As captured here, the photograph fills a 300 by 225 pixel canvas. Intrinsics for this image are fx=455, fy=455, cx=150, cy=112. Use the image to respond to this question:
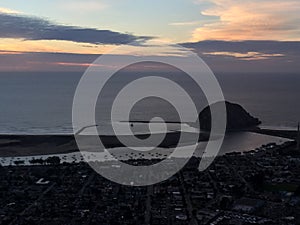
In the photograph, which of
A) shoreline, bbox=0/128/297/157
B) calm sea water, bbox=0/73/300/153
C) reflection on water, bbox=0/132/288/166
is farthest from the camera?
calm sea water, bbox=0/73/300/153

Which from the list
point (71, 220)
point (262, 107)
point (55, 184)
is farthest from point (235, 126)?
point (71, 220)

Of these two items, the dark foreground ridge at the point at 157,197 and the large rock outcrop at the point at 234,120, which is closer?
the dark foreground ridge at the point at 157,197

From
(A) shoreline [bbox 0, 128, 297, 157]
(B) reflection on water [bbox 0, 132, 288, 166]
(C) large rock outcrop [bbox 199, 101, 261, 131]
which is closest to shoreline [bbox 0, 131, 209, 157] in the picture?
(A) shoreline [bbox 0, 128, 297, 157]

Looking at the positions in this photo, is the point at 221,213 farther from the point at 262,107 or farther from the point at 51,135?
the point at 262,107

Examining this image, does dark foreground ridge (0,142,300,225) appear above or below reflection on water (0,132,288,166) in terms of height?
above

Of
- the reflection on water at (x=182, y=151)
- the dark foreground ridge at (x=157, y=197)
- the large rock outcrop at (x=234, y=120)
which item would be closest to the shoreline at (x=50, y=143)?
the reflection on water at (x=182, y=151)

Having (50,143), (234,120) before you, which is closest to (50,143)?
(50,143)

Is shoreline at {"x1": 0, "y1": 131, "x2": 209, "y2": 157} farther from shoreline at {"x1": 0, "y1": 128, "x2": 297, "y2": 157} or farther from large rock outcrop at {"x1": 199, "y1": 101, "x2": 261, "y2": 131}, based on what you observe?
large rock outcrop at {"x1": 199, "y1": 101, "x2": 261, "y2": 131}

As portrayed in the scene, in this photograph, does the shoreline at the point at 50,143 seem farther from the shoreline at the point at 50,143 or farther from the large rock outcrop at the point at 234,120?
the large rock outcrop at the point at 234,120

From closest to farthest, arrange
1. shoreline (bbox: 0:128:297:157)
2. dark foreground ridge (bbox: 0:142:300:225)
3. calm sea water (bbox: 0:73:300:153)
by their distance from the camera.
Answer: dark foreground ridge (bbox: 0:142:300:225), shoreline (bbox: 0:128:297:157), calm sea water (bbox: 0:73:300:153)
